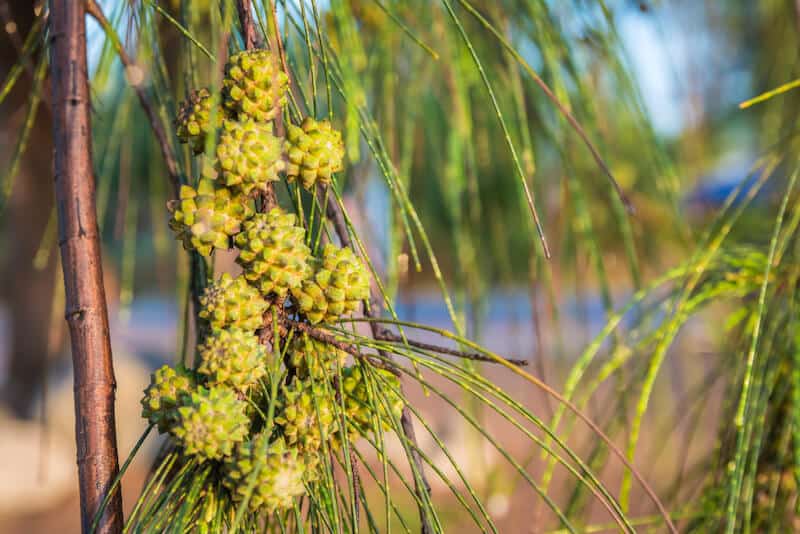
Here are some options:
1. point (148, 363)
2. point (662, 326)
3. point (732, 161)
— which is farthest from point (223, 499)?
point (732, 161)

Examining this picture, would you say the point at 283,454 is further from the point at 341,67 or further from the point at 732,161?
the point at 732,161

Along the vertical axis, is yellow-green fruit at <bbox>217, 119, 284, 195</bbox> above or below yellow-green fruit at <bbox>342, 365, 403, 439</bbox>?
above

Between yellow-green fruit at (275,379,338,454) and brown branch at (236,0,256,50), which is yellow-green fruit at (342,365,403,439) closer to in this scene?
yellow-green fruit at (275,379,338,454)

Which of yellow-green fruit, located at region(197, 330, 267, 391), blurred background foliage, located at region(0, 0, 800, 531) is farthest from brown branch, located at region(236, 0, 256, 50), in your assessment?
yellow-green fruit, located at region(197, 330, 267, 391)

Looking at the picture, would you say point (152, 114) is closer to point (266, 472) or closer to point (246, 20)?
point (246, 20)

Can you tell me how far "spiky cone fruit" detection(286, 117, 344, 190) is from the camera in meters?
0.25

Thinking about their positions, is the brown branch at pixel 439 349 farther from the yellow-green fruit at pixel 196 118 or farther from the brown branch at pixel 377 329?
the yellow-green fruit at pixel 196 118

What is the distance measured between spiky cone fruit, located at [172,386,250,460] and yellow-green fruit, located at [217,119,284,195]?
8cm

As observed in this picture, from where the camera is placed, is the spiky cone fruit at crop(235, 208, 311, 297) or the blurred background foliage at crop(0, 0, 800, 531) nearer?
the spiky cone fruit at crop(235, 208, 311, 297)

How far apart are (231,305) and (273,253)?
24 millimetres

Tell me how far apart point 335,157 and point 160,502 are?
0.14 meters

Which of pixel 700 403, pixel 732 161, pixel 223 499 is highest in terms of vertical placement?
pixel 223 499

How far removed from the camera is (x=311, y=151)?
255mm

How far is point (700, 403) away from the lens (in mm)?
467
